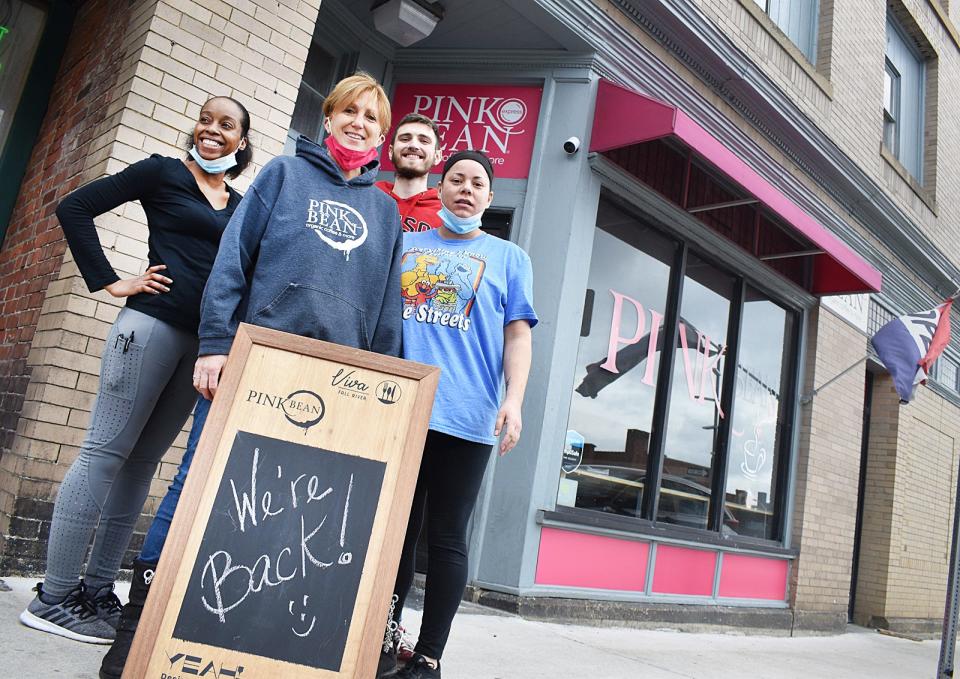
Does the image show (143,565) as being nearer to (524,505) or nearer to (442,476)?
(442,476)

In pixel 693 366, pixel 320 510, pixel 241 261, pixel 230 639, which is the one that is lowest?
pixel 230 639

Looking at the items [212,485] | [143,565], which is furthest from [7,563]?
[212,485]

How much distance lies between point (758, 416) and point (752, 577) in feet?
5.02

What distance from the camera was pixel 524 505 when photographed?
479 centimetres

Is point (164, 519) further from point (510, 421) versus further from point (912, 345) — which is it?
point (912, 345)

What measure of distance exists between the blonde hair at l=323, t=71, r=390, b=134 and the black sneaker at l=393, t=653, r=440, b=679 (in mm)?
1788

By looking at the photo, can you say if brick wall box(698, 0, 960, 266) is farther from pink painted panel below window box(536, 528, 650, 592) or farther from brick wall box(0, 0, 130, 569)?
brick wall box(0, 0, 130, 569)

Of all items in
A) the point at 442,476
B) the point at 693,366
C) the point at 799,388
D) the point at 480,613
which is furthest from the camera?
the point at 799,388

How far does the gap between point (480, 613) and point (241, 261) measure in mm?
3058

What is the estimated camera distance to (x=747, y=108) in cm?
679

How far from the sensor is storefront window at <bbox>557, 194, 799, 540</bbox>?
18.3ft

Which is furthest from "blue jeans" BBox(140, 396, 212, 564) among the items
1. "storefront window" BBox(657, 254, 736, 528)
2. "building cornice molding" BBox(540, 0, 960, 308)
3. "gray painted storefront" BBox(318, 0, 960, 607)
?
"storefront window" BBox(657, 254, 736, 528)

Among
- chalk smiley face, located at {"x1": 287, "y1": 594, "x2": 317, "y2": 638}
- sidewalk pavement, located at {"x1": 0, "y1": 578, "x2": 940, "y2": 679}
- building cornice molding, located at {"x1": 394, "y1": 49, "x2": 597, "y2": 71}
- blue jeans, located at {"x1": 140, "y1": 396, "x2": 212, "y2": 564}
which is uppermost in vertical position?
building cornice molding, located at {"x1": 394, "y1": 49, "x2": 597, "y2": 71}

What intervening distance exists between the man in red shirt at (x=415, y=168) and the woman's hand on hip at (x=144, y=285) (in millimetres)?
947
